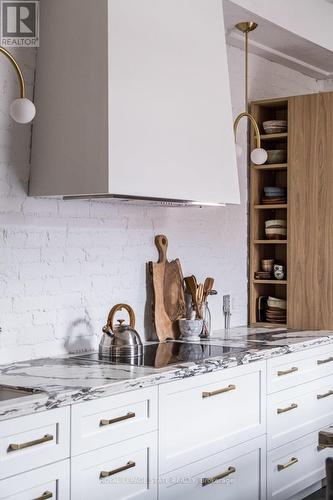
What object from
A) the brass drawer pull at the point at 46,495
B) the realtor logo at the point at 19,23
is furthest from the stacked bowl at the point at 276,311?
the brass drawer pull at the point at 46,495

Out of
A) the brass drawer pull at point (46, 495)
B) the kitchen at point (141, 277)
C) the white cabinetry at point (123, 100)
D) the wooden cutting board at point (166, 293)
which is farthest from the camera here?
the wooden cutting board at point (166, 293)

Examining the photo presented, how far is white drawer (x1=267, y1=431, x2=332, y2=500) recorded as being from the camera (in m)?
3.84

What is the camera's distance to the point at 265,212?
4953 mm

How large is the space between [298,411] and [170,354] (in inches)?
36.5

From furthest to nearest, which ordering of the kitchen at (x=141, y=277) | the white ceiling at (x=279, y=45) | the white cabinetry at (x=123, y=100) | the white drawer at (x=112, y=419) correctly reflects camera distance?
the white ceiling at (x=279, y=45)
the white cabinetry at (x=123, y=100)
the kitchen at (x=141, y=277)
the white drawer at (x=112, y=419)

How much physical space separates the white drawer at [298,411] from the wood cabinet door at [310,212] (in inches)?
19.5

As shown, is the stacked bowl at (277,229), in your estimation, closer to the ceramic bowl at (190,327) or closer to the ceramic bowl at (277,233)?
the ceramic bowl at (277,233)

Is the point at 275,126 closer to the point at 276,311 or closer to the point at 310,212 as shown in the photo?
the point at 310,212

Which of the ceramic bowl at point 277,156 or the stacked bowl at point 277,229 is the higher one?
the ceramic bowl at point 277,156

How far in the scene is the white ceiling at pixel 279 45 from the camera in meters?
4.14

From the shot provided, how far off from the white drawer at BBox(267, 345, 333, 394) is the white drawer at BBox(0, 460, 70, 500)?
4.81ft

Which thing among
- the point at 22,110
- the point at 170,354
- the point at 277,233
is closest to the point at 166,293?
the point at 170,354

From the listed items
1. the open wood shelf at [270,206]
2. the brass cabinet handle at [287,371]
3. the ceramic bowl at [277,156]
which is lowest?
the brass cabinet handle at [287,371]

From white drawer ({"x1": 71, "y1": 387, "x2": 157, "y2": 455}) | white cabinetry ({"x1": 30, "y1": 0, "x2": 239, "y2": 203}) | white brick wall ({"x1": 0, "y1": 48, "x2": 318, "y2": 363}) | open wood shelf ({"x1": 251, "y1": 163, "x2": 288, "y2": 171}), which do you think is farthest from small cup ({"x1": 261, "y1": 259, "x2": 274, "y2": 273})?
white drawer ({"x1": 71, "y1": 387, "x2": 157, "y2": 455})
